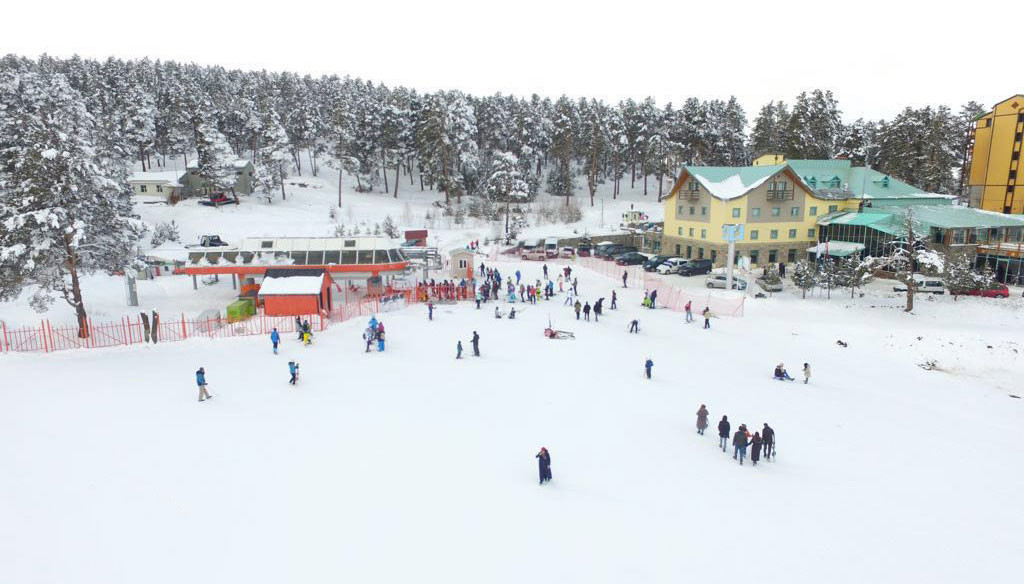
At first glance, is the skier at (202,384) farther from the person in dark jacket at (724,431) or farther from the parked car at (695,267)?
the parked car at (695,267)

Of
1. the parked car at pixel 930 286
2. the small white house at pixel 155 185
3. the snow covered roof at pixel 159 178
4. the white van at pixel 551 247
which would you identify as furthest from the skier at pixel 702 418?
the snow covered roof at pixel 159 178

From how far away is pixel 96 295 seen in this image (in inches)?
1320

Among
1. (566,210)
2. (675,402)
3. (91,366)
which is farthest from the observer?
(566,210)

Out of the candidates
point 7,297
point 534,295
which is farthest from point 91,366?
point 534,295

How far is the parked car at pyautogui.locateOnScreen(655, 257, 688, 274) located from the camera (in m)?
46.1

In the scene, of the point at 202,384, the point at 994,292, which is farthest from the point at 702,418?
the point at 994,292

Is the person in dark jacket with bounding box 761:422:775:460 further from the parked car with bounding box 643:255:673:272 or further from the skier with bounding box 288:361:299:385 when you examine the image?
the parked car with bounding box 643:255:673:272

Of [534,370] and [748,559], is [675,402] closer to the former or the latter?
[534,370]

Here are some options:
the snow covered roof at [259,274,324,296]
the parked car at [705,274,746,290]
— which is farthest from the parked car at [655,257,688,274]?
the snow covered roof at [259,274,324,296]

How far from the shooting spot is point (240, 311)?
30297mm

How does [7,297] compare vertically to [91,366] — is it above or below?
above

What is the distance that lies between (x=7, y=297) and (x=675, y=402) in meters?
27.7

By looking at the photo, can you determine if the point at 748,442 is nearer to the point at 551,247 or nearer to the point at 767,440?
the point at 767,440

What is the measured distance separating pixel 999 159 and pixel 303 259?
61.1m
